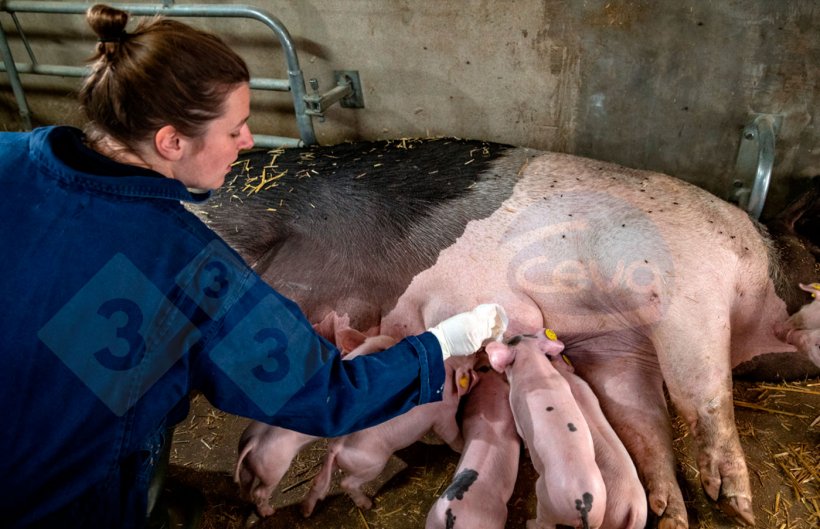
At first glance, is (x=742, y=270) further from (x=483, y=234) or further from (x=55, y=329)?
(x=55, y=329)

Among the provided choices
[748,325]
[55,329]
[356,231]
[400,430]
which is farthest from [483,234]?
[55,329]

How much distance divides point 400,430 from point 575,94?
1882 millimetres

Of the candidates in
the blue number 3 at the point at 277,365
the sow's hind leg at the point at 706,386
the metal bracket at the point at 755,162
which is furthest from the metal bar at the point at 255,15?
the metal bracket at the point at 755,162

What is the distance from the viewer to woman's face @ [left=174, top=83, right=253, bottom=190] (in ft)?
5.15

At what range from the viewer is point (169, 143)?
1.52 meters

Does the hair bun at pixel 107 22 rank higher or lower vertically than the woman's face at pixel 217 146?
higher

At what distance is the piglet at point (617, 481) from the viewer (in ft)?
6.42

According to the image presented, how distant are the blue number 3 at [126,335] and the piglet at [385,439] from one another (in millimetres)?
960

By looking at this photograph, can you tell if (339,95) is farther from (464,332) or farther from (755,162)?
(755,162)

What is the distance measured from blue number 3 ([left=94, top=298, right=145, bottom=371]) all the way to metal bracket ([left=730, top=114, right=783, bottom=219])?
2.51 metres

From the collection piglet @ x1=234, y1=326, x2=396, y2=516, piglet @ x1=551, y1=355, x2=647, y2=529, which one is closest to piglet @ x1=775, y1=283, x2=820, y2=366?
piglet @ x1=551, y1=355, x2=647, y2=529

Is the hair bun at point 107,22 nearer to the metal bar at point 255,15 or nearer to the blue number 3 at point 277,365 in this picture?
the blue number 3 at point 277,365

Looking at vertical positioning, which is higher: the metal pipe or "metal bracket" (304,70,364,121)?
"metal bracket" (304,70,364,121)

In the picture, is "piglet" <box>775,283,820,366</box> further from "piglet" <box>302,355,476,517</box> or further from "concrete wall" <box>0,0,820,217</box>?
"piglet" <box>302,355,476,517</box>
